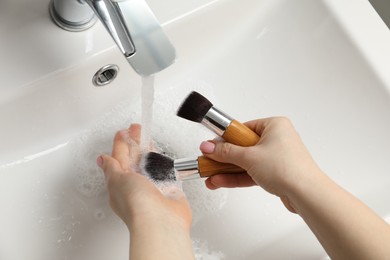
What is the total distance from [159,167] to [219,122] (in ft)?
0.36

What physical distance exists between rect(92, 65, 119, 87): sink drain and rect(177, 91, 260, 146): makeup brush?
107 mm

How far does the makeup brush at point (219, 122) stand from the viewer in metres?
0.56

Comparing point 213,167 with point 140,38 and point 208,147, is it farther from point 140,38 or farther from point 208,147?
point 140,38

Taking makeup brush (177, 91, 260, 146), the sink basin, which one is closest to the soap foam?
the sink basin

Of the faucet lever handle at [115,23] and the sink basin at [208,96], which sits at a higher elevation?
the faucet lever handle at [115,23]

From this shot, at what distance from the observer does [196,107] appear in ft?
1.86

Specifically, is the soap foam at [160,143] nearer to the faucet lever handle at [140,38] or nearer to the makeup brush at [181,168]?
the makeup brush at [181,168]

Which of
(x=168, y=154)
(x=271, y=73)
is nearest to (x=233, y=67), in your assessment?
(x=271, y=73)

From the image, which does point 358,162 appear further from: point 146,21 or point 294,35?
point 146,21

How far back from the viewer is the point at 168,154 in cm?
68

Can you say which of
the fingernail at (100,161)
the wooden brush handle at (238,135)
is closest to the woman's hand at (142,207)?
the fingernail at (100,161)

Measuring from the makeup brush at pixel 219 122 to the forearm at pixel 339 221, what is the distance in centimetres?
8

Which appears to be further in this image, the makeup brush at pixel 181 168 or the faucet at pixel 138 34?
the makeup brush at pixel 181 168

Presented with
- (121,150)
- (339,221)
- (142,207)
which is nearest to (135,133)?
(121,150)
